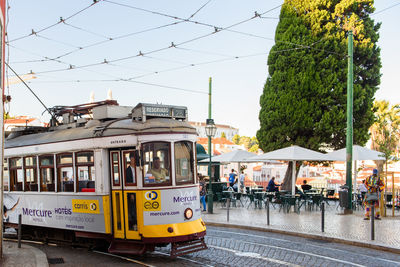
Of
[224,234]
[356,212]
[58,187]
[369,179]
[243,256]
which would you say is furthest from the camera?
[356,212]

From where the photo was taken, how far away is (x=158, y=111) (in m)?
10.7

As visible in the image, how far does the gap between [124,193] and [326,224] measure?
8643 mm

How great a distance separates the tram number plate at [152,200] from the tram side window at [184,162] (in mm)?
550

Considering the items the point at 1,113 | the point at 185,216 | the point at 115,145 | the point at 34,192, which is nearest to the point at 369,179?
the point at 185,216

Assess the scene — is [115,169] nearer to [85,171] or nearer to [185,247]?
[85,171]

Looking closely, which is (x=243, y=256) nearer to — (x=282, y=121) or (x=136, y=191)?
(x=136, y=191)

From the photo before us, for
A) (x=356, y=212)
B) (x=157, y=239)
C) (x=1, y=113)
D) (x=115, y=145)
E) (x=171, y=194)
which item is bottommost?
(x=356, y=212)

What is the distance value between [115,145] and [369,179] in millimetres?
10494

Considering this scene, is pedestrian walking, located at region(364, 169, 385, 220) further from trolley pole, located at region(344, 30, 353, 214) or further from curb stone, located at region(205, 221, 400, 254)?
curb stone, located at region(205, 221, 400, 254)

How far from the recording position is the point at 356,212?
19750 millimetres

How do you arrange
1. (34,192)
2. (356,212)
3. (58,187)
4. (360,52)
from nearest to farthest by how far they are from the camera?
(58,187)
(34,192)
(356,212)
(360,52)

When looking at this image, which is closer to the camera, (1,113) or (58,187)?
(1,113)

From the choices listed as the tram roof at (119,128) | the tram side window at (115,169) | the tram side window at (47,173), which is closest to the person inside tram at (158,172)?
the tram roof at (119,128)

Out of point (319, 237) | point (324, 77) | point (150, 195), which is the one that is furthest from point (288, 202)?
point (324, 77)
